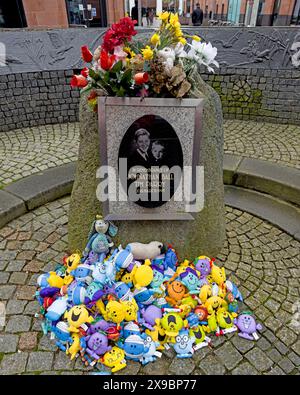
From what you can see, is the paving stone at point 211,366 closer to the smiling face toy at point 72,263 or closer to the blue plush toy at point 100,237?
the blue plush toy at point 100,237

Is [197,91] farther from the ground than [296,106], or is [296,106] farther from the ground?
[197,91]

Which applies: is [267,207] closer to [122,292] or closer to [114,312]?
[122,292]

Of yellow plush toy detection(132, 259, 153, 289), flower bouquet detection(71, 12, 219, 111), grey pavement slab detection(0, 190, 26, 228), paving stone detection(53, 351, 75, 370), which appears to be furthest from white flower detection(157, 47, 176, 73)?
grey pavement slab detection(0, 190, 26, 228)

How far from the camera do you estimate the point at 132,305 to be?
2.31 m

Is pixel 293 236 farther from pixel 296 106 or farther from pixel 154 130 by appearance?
pixel 296 106

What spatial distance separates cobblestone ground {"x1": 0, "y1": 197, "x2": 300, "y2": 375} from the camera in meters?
2.16

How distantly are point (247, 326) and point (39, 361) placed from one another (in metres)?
1.53

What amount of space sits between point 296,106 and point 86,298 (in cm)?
538

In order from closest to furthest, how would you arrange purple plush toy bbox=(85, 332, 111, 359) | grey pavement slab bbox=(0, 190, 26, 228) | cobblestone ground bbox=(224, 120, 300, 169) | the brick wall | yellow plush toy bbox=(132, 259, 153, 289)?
purple plush toy bbox=(85, 332, 111, 359) → yellow plush toy bbox=(132, 259, 153, 289) → grey pavement slab bbox=(0, 190, 26, 228) → cobblestone ground bbox=(224, 120, 300, 169) → the brick wall

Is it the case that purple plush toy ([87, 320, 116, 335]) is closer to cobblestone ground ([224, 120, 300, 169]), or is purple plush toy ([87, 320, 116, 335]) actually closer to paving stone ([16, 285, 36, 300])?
paving stone ([16, 285, 36, 300])

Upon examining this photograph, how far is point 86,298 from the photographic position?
7.59ft

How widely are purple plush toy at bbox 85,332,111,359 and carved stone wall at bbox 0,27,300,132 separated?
4.78m

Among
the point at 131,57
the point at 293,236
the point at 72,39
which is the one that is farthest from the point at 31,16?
the point at 293,236

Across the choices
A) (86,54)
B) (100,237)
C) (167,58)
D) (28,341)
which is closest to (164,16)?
(167,58)
